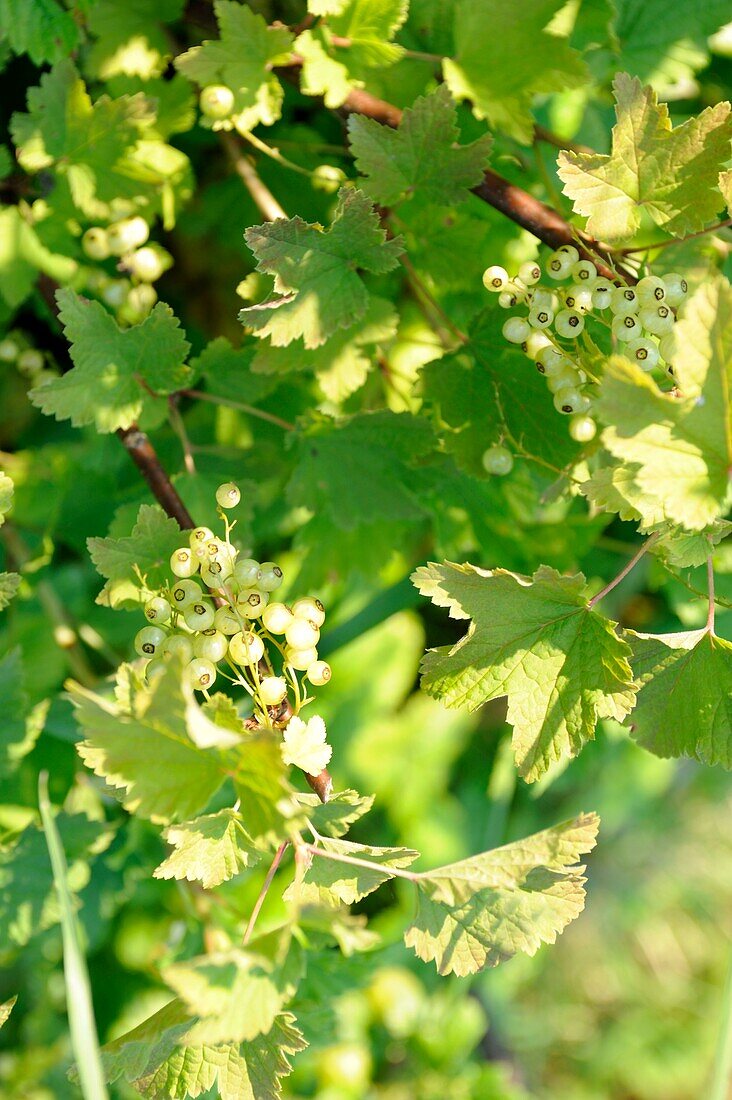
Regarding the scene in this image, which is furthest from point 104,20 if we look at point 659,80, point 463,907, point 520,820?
point 520,820

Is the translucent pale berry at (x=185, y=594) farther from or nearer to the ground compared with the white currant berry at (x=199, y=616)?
farther from the ground

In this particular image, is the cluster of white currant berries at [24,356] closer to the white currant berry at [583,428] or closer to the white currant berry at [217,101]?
the white currant berry at [217,101]

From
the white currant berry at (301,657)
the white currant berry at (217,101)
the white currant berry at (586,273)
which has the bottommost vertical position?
the white currant berry at (301,657)

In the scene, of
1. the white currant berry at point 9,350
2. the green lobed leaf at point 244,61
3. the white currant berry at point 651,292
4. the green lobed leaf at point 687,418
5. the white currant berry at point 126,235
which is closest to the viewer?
the green lobed leaf at point 687,418

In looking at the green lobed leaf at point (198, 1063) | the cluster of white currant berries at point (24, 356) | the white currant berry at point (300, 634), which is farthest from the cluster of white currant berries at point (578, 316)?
the cluster of white currant berries at point (24, 356)

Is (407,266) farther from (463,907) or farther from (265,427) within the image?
(463,907)
